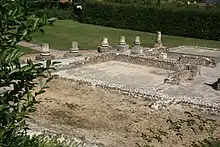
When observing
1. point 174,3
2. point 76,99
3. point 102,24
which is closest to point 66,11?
point 102,24

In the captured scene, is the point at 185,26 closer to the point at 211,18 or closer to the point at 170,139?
the point at 211,18

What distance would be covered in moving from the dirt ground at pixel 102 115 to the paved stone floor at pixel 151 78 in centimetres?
149

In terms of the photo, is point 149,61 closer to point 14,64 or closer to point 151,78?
point 151,78

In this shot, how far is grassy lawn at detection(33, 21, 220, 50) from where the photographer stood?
2623 centimetres

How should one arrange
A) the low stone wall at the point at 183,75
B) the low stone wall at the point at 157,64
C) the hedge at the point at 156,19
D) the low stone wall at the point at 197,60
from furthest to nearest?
1. the hedge at the point at 156,19
2. the low stone wall at the point at 197,60
3. the low stone wall at the point at 157,64
4. the low stone wall at the point at 183,75

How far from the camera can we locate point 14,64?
2.77 metres

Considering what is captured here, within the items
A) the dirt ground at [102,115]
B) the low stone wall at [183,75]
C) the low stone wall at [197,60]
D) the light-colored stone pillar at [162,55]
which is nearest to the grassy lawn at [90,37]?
the light-colored stone pillar at [162,55]

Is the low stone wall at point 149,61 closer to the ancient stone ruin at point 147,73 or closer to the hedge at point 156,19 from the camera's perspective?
the ancient stone ruin at point 147,73

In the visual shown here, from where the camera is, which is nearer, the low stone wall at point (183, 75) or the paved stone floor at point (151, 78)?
the paved stone floor at point (151, 78)

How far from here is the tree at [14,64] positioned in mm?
2682

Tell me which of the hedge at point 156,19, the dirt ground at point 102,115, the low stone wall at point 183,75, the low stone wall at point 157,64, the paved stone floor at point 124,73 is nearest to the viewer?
the dirt ground at point 102,115

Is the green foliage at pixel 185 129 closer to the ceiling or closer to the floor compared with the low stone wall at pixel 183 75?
closer to the floor

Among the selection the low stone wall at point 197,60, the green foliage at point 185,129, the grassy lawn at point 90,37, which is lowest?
the green foliage at point 185,129

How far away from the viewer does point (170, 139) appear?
1006 cm
